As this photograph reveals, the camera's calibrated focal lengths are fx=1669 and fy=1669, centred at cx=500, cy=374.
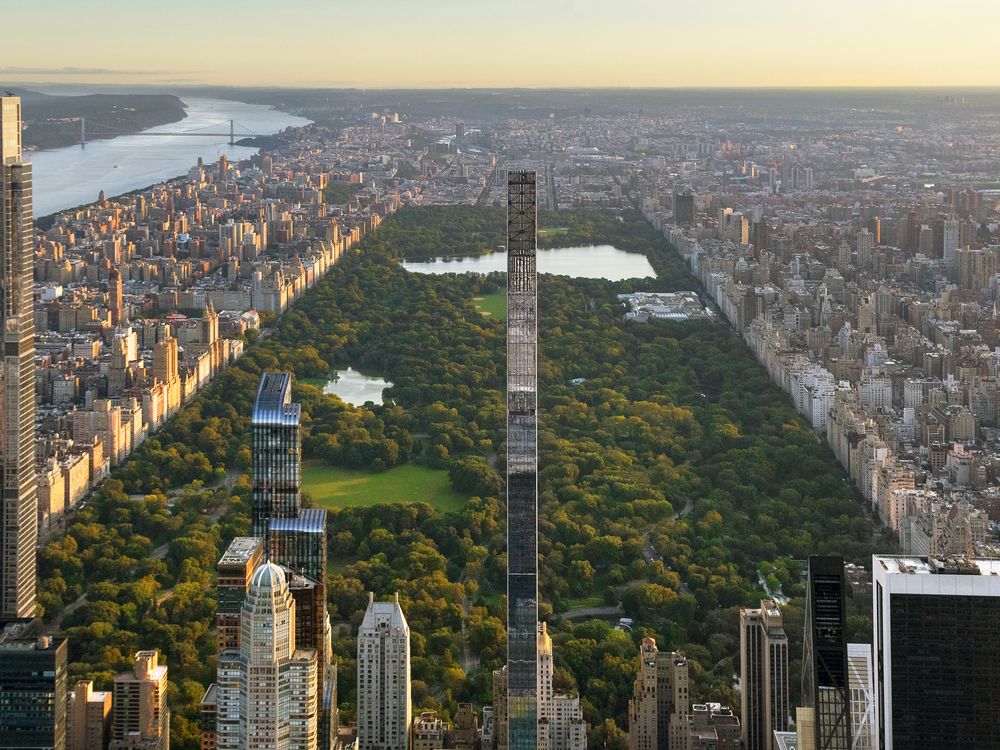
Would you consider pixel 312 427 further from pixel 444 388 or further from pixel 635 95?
pixel 635 95

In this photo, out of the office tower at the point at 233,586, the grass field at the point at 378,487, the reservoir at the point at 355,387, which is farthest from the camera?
the reservoir at the point at 355,387

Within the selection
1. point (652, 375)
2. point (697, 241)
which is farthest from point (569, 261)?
point (652, 375)

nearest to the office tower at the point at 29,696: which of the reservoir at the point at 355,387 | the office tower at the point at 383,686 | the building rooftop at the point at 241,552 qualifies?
the building rooftop at the point at 241,552

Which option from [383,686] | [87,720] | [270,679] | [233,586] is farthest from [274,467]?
[270,679]

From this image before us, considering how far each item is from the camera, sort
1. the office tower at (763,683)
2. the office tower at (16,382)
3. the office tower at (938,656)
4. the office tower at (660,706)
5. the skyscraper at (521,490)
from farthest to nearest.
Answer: the office tower at (16,382) → the office tower at (660,706) → the office tower at (763,683) → the skyscraper at (521,490) → the office tower at (938,656)

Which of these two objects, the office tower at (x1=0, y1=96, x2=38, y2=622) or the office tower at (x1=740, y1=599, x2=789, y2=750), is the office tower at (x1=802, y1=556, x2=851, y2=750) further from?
the office tower at (x1=0, y1=96, x2=38, y2=622)

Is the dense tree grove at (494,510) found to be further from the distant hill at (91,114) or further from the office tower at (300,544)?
the distant hill at (91,114)
